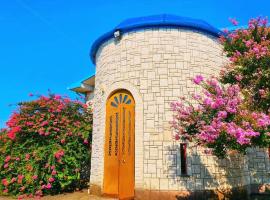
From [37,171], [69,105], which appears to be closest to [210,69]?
[69,105]

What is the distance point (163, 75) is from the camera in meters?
8.96

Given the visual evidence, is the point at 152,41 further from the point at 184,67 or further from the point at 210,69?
the point at 210,69

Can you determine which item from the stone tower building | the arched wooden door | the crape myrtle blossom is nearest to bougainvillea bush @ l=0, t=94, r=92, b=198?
the stone tower building

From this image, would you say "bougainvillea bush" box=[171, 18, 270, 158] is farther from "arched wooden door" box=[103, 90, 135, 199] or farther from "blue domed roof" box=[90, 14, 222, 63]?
"arched wooden door" box=[103, 90, 135, 199]

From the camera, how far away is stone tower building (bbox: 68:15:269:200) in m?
8.27

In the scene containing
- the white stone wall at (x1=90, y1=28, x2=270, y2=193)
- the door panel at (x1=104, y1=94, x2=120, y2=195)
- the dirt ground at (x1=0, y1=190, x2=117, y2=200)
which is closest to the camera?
the white stone wall at (x1=90, y1=28, x2=270, y2=193)

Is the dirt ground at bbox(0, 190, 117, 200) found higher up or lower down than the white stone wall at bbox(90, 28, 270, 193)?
lower down

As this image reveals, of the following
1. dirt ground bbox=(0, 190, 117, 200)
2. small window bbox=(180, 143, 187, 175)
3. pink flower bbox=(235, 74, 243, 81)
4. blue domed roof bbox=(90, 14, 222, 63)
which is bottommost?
dirt ground bbox=(0, 190, 117, 200)

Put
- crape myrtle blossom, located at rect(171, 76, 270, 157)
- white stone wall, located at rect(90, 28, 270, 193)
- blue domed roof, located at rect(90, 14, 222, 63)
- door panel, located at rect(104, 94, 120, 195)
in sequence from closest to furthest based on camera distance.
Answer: crape myrtle blossom, located at rect(171, 76, 270, 157) → white stone wall, located at rect(90, 28, 270, 193) → door panel, located at rect(104, 94, 120, 195) → blue domed roof, located at rect(90, 14, 222, 63)

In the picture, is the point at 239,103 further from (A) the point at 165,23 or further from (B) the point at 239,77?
(A) the point at 165,23

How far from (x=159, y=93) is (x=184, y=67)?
121 cm

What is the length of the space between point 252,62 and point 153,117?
336 centimetres

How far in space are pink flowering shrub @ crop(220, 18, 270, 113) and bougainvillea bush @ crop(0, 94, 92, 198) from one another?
247 inches

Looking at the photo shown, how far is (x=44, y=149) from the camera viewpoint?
1045 centimetres
